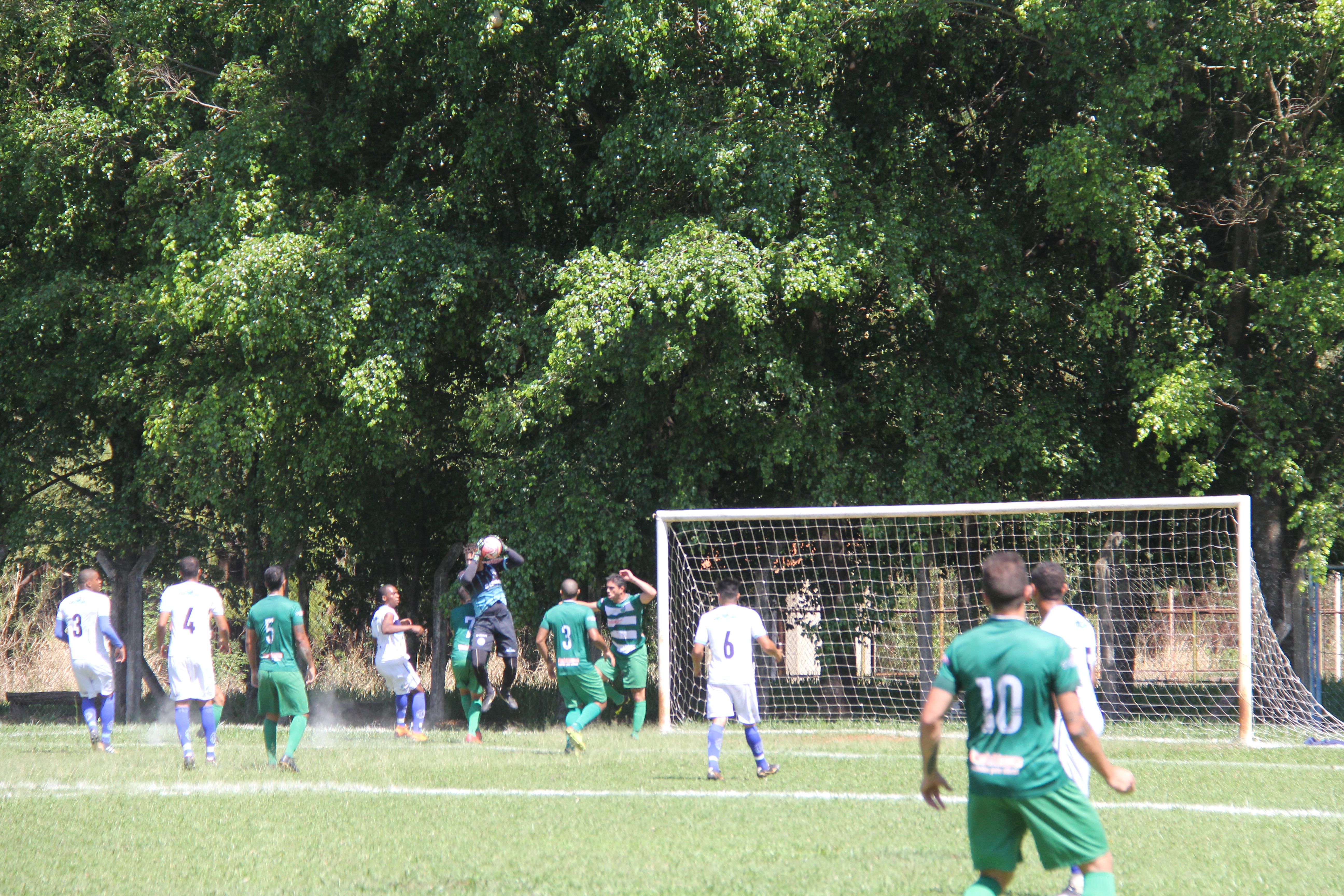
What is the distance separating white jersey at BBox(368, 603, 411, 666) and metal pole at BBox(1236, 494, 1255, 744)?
9.13m

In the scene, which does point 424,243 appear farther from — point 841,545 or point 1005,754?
point 1005,754

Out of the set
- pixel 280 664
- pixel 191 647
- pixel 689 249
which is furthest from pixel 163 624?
pixel 689 249

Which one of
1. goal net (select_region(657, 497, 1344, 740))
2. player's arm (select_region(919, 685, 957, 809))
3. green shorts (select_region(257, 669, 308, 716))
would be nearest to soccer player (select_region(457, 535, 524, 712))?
goal net (select_region(657, 497, 1344, 740))

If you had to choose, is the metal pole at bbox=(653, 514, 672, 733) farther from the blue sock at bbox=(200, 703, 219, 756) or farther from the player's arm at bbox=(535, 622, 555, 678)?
the blue sock at bbox=(200, 703, 219, 756)

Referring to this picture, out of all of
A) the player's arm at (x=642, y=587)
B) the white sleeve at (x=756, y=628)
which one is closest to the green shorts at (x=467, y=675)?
the player's arm at (x=642, y=587)

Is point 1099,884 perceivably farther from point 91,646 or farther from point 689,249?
point 91,646

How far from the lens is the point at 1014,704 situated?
4.44 m

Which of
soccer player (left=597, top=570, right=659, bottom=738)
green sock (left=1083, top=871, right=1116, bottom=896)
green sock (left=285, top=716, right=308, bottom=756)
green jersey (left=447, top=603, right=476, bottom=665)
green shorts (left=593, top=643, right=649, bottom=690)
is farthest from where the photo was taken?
green shorts (left=593, top=643, right=649, bottom=690)

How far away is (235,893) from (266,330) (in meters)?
10.3

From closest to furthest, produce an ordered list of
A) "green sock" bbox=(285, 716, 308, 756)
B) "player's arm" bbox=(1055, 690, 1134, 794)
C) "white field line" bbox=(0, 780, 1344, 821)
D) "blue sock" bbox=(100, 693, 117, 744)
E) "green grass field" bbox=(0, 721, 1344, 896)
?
"player's arm" bbox=(1055, 690, 1134, 794) → "green grass field" bbox=(0, 721, 1344, 896) → "white field line" bbox=(0, 780, 1344, 821) → "green sock" bbox=(285, 716, 308, 756) → "blue sock" bbox=(100, 693, 117, 744)

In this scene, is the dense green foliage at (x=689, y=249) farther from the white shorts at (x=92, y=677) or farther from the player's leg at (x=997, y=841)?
the player's leg at (x=997, y=841)

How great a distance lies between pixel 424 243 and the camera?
16.0m

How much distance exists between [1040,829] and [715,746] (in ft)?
18.2

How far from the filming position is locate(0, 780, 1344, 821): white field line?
331 inches
